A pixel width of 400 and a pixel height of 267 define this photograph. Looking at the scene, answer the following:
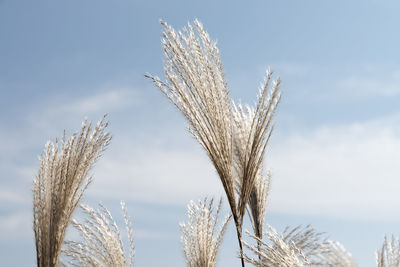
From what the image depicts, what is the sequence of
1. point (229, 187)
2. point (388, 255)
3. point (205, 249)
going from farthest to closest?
point (205, 249), point (229, 187), point (388, 255)

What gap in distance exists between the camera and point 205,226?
14.1 feet

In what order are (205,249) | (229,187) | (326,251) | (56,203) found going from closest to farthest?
1. (326,251)
2. (229,187)
3. (56,203)
4. (205,249)

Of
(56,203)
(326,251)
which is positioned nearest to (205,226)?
(56,203)

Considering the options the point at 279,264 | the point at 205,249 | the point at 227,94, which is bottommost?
the point at 279,264

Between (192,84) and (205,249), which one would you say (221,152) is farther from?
(205,249)

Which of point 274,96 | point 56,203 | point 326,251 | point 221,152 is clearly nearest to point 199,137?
point 221,152

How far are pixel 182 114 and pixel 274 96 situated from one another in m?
0.53

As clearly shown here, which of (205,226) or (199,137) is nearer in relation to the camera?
(199,137)

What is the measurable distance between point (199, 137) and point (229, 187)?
31 cm

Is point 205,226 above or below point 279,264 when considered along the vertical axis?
above

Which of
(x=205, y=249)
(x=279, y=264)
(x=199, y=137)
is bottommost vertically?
(x=279, y=264)

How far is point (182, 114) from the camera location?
2.83 m

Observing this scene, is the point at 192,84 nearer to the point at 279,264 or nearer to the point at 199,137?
the point at 199,137

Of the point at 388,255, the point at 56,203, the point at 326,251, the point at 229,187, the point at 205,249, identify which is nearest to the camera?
the point at 326,251
